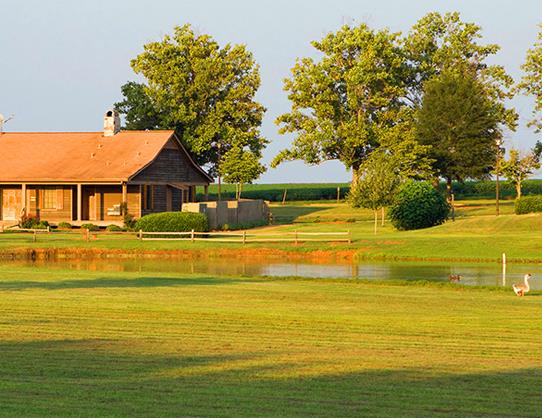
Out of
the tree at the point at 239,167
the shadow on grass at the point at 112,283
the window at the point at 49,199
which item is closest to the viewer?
the shadow on grass at the point at 112,283

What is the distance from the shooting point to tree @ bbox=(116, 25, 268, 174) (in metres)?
91.4

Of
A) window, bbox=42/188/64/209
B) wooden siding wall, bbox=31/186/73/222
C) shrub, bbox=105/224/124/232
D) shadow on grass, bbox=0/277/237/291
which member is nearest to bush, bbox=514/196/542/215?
shrub, bbox=105/224/124/232

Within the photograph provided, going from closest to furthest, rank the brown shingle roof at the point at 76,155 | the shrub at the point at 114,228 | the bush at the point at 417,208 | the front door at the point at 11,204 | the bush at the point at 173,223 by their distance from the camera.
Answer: the bush at the point at 173,223 → the bush at the point at 417,208 → the shrub at the point at 114,228 → the brown shingle roof at the point at 76,155 → the front door at the point at 11,204

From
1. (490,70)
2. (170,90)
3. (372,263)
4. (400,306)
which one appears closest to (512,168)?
(490,70)

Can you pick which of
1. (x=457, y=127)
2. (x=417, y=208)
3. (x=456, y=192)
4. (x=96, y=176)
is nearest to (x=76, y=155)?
(x=96, y=176)

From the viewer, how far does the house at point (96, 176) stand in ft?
236

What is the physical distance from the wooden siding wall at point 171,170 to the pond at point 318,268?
21073mm

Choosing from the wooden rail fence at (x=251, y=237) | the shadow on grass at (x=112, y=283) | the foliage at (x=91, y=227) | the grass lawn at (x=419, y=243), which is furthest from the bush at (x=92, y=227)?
the shadow on grass at (x=112, y=283)

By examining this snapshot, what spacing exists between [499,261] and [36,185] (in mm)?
36596

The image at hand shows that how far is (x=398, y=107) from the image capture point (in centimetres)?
9619

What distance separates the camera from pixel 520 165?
97.6 meters

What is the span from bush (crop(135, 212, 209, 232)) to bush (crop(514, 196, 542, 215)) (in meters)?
21.0

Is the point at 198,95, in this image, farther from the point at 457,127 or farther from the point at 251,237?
the point at 251,237

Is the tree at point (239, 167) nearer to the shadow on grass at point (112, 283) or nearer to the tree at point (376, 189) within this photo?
the tree at point (376, 189)
